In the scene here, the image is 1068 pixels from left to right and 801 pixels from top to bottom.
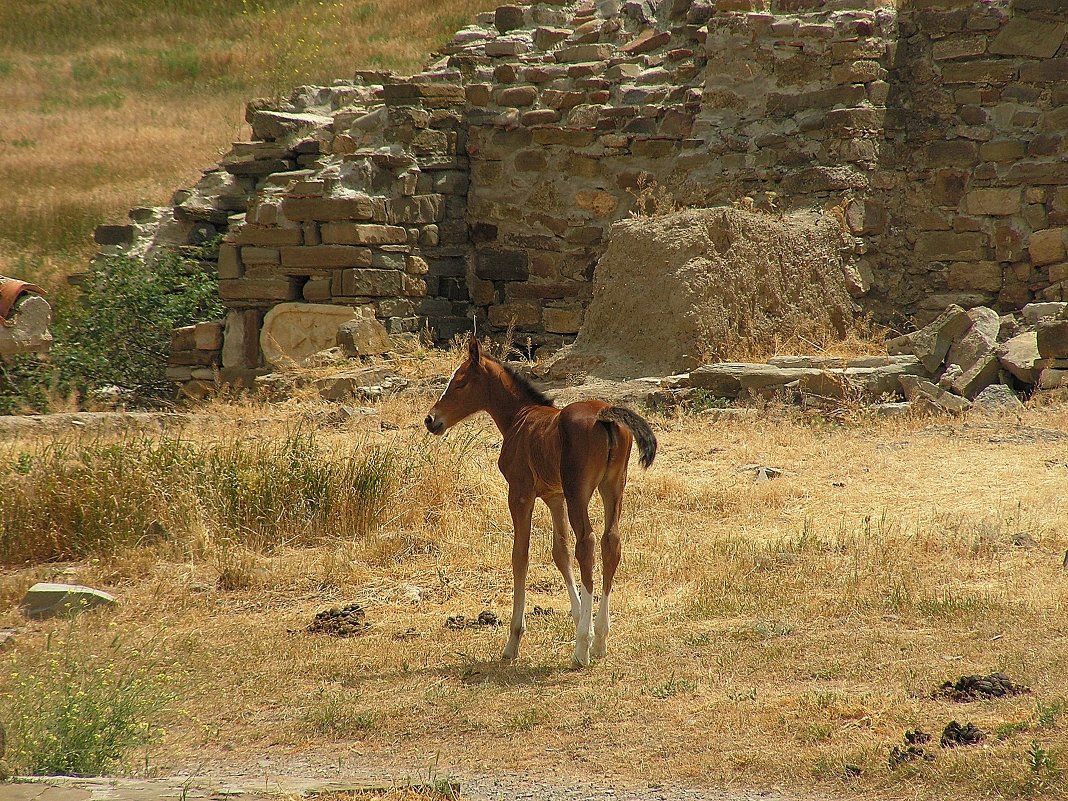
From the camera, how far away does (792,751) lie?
445cm

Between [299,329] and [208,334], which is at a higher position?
[299,329]

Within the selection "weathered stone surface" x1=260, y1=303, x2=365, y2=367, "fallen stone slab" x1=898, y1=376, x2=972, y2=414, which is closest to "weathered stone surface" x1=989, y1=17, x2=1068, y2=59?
"fallen stone slab" x1=898, y1=376, x2=972, y2=414

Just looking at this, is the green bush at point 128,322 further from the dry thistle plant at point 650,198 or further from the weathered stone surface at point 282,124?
the dry thistle plant at point 650,198

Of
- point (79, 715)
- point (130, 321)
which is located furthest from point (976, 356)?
point (130, 321)

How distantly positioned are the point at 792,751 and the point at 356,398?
26.6 feet

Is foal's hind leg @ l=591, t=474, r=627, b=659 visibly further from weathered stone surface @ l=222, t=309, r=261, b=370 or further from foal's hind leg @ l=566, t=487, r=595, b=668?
weathered stone surface @ l=222, t=309, r=261, b=370

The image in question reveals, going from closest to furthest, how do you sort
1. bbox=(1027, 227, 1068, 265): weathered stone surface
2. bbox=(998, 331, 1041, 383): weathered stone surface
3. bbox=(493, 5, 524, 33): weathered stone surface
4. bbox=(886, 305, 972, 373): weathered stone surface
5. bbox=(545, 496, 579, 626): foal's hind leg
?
bbox=(545, 496, 579, 626): foal's hind leg, bbox=(998, 331, 1041, 383): weathered stone surface, bbox=(886, 305, 972, 373): weathered stone surface, bbox=(1027, 227, 1068, 265): weathered stone surface, bbox=(493, 5, 524, 33): weathered stone surface

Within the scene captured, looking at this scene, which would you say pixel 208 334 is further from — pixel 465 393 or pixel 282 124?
pixel 465 393

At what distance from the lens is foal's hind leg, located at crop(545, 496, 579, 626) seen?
555 cm

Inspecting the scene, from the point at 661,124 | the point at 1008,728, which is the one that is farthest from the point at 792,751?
the point at 661,124

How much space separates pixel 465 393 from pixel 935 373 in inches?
243

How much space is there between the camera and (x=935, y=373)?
10750 millimetres

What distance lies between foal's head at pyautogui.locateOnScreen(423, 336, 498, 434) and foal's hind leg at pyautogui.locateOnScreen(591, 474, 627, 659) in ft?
2.81

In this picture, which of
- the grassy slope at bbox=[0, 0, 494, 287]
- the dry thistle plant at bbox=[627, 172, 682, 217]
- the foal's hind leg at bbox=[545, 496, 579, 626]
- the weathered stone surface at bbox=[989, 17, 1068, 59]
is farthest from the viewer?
the grassy slope at bbox=[0, 0, 494, 287]
